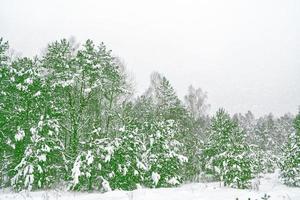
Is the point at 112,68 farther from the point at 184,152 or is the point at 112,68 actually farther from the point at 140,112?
the point at 184,152

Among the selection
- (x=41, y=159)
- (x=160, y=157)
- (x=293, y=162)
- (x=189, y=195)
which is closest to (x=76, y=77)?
(x=41, y=159)

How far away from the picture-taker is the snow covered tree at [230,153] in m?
18.7

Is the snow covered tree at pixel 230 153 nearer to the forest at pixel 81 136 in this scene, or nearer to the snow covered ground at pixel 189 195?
the forest at pixel 81 136

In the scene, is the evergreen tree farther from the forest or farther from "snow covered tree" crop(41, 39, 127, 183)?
"snow covered tree" crop(41, 39, 127, 183)

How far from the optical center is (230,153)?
19312 millimetres

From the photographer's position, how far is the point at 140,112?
26.9m

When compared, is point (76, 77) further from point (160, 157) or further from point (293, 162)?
point (293, 162)

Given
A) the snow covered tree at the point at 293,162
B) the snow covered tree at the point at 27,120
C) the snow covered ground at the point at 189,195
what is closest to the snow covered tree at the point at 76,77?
the snow covered tree at the point at 27,120

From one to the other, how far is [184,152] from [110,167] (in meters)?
15.1

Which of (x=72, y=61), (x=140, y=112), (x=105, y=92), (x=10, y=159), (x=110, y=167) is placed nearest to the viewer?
(x=110, y=167)

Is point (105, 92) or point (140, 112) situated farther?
point (140, 112)

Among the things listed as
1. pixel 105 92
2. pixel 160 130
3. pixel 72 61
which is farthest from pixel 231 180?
pixel 72 61

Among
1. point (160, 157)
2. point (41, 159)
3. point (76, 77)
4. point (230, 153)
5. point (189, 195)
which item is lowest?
point (189, 195)

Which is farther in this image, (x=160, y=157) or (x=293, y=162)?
(x=293, y=162)
